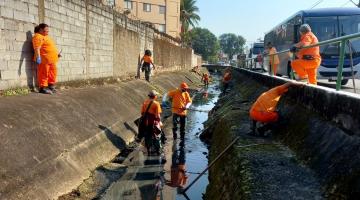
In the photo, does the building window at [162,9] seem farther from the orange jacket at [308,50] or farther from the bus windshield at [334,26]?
the orange jacket at [308,50]

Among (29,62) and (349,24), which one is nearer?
(29,62)

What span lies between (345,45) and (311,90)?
929mm

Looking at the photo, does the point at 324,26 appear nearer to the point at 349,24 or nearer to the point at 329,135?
the point at 349,24

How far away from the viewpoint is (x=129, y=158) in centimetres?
1020

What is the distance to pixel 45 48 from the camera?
393 inches

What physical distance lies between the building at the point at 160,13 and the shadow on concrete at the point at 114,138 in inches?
1796

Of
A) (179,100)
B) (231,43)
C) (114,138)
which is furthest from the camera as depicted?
(231,43)

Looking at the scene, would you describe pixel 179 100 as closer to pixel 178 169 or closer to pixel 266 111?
pixel 178 169

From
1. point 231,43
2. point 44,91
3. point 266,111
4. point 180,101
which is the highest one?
point 231,43

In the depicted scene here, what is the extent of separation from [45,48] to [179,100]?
4332 millimetres

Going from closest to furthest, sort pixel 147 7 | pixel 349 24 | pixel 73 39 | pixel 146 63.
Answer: pixel 73 39, pixel 349 24, pixel 146 63, pixel 147 7

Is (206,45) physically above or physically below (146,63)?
above

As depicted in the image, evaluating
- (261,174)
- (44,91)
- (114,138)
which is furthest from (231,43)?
(261,174)

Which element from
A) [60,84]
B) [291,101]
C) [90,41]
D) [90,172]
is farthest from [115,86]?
[291,101]
